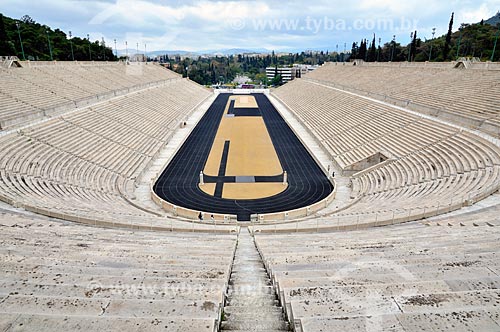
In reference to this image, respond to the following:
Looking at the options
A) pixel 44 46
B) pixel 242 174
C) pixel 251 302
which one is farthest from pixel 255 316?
pixel 44 46

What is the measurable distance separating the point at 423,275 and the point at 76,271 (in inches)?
248

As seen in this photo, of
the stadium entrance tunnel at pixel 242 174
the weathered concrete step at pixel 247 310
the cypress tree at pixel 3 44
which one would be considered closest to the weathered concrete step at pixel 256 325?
the weathered concrete step at pixel 247 310

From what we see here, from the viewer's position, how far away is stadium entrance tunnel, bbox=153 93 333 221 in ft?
55.6

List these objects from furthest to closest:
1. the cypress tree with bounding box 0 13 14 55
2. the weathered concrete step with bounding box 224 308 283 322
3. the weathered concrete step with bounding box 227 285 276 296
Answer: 1. the cypress tree with bounding box 0 13 14 55
2. the weathered concrete step with bounding box 227 285 276 296
3. the weathered concrete step with bounding box 224 308 283 322

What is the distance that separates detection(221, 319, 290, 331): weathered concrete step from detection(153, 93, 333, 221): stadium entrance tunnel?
10.5 meters

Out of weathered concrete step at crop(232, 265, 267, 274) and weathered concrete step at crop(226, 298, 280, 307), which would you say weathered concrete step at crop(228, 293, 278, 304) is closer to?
weathered concrete step at crop(226, 298, 280, 307)

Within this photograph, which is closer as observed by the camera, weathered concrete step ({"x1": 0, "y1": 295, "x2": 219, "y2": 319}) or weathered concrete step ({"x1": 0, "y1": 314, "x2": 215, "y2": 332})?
weathered concrete step ({"x1": 0, "y1": 314, "x2": 215, "y2": 332})

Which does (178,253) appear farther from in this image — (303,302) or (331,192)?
(331,192)

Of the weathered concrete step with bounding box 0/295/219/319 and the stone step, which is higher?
the weathered concrete step with bounding box 0/295/219/319

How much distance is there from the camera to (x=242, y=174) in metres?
21.3

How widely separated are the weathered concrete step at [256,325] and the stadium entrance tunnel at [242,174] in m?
10.5

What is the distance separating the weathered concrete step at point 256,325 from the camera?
445cm

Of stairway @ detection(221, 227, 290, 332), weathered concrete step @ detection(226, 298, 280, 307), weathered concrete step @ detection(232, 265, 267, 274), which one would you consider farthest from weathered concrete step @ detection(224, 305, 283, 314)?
weathered concrete step @ detection(232, 265, 267, 274)

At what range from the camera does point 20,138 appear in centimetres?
1703
